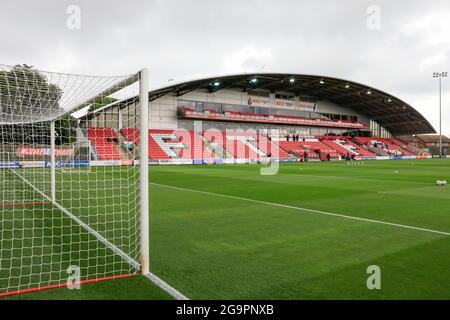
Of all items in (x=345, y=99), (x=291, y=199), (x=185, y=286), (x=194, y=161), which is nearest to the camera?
(x=185, y=286)

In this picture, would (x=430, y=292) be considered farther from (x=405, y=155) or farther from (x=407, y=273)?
(x=405, y=155)

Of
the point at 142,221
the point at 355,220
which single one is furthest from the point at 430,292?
the point at 355,220

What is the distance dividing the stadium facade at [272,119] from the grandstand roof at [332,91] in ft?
0.40

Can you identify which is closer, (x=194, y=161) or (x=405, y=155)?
(x=194, y=161)

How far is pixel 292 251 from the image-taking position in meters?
4.98

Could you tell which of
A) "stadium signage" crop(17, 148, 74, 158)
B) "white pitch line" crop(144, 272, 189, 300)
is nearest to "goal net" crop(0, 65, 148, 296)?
"white pitch line" crop(144, 272, 189, 300)

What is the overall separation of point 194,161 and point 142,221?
105 ft

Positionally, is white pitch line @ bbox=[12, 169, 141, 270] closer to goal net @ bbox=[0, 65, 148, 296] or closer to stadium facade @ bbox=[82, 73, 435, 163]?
goal net @ bbox=[0, 65, 148, 296]

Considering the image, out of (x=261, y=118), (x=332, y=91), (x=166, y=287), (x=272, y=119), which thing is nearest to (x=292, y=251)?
(x=166, y=287)

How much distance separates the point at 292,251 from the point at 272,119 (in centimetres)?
4239

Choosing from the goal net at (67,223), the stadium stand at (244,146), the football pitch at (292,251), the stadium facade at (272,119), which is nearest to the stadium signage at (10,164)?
the stadium facade at (272,119)

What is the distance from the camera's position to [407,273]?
4047 mm

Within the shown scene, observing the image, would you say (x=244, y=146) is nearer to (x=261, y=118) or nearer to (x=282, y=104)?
(x=261, y=118)
